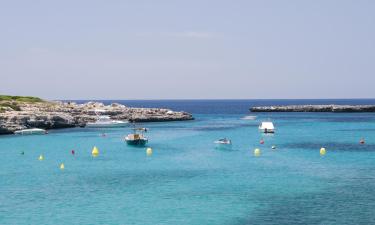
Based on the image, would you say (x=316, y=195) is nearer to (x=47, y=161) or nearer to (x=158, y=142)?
(x=47, y=161)

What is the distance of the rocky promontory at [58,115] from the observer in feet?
401

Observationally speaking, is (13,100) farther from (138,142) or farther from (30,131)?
(138,142)

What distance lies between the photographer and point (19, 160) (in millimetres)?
70625

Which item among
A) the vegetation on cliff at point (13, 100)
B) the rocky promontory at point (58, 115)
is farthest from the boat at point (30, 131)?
the vegetation on cliff at point (13, 100)

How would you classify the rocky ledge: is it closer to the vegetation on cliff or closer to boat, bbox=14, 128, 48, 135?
the vegetation on cliff

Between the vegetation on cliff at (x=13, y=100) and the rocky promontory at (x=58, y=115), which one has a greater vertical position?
the vegetation on cliff at (x=13, y=100)

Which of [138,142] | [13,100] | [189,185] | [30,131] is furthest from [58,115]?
[189,185]

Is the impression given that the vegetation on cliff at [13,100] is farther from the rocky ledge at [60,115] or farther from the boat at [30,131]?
the boat at [30,131]

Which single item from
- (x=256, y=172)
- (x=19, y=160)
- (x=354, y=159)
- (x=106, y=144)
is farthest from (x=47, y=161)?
(x=354, y=159)

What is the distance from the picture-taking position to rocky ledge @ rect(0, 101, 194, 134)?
400 ft

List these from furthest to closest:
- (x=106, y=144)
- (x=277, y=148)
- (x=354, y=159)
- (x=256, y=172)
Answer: (x=106, y=144) → (x=277, y=148) → (x=354, y=159) → (x=256, y=172)

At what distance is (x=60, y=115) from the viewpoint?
5389 inches

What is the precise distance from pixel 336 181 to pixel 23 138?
75.2m

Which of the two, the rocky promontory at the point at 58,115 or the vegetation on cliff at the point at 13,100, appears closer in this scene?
the rocky promontory at the point at 58,115
